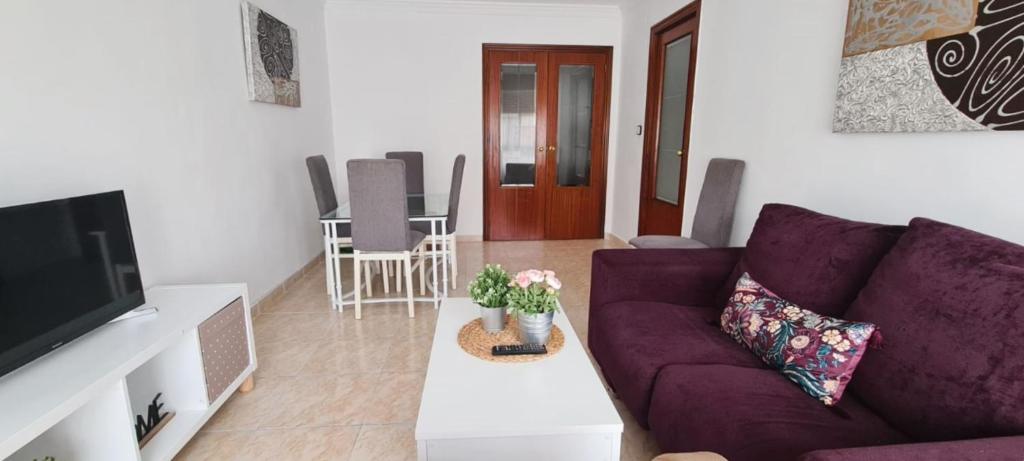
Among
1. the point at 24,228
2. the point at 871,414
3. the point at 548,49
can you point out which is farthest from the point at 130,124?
the point at 548,49

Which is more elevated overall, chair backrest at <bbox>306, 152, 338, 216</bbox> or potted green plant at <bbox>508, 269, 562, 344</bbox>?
chair backrest at <bbox>306, 152, 338, 216</bbox>

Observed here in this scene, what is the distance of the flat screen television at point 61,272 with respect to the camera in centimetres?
129

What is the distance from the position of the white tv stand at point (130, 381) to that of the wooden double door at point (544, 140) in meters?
3.35

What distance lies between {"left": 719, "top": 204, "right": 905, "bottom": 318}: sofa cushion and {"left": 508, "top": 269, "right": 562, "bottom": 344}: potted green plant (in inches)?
33.5

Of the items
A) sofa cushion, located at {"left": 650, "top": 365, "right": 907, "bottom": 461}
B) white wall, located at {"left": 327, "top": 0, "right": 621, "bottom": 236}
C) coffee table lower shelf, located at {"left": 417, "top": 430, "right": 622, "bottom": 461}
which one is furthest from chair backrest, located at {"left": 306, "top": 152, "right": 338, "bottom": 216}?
sofa cushion, located at {"left": 650, "top": 365, "right": 907, "bottom": 461}

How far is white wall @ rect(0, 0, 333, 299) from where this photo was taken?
157 centimetres

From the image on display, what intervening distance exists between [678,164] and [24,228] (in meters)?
3.63

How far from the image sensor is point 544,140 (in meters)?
5.04

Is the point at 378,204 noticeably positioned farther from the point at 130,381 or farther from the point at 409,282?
the point at 130,381

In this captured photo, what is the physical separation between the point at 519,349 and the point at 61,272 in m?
1.45

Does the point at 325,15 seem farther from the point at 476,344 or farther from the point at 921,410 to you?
the point at 921,410

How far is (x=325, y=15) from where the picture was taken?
4.61m

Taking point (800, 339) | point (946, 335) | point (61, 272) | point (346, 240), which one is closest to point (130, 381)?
point (61, 272)

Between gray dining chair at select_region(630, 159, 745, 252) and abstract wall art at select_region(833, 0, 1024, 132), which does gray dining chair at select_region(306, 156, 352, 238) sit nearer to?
gray dining chair at select_region(630, 159, 745, 252)
